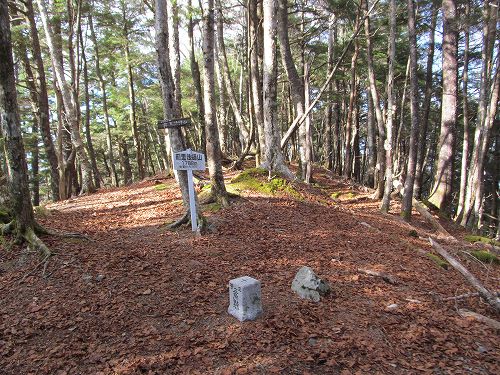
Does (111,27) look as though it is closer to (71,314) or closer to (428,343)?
(71,314)

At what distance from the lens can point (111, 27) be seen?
1894 centimetres

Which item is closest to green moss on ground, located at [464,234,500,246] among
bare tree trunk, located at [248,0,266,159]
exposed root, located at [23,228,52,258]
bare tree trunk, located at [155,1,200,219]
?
bare tree trunk, located at [248,0,266,159]

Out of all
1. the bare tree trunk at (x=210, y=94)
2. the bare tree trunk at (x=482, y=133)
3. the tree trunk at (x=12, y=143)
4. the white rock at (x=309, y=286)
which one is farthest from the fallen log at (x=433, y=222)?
the tree trunk at (x=12, y=143)

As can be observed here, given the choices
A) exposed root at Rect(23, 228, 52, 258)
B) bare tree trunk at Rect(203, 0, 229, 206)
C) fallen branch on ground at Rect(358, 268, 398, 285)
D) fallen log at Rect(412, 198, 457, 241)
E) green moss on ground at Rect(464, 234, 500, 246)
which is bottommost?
green moss on ground at Rect(464, 234, 500, 246)

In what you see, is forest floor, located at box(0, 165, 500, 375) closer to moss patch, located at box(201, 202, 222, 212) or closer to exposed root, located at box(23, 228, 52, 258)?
exposed root, located at box(23, 228, 52, 258)

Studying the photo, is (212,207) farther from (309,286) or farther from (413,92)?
(413,92)

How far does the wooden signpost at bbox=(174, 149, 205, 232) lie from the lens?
6.68 m

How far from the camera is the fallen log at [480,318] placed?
175 inches

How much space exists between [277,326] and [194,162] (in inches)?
151

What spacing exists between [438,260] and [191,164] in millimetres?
5938

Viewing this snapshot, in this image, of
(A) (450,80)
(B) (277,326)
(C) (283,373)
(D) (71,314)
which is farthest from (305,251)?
(A) (450,80)

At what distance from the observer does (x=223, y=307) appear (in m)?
4.50

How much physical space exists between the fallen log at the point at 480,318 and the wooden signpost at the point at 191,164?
16.0 feet

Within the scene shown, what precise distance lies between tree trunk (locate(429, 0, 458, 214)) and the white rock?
11.9 metres
